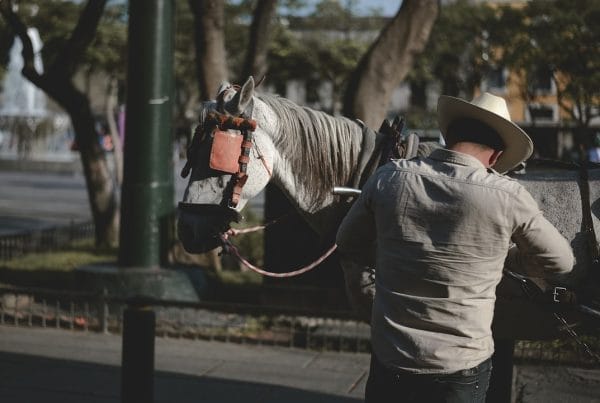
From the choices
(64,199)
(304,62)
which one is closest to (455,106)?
(64,199)

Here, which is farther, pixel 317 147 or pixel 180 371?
pixel 180 371

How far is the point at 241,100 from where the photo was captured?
3.68 meters

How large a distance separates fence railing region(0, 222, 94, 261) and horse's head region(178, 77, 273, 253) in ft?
24.9

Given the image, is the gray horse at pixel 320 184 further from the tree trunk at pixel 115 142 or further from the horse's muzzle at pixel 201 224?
the tree trunk at pixel 115 142

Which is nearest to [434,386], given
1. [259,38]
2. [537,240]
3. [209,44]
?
[537,240]

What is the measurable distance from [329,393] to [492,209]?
3.41 m

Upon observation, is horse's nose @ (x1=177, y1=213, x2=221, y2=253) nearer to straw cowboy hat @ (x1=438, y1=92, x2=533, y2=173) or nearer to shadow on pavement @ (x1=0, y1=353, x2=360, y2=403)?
straw cowboy hat @ (x1=438, y1=92, x2=533, y2=173)

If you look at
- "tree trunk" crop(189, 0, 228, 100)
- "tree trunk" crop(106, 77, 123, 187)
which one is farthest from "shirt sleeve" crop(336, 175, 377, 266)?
"tree trunk" crop(106, 77, 123, 187)

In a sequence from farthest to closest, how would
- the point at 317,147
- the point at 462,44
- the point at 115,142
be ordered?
the point at 462,44 < the point at 115,142 < the point at 317,147

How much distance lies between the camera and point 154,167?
7.43 m

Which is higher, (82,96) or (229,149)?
(82,96)

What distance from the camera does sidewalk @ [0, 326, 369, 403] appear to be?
5699mm

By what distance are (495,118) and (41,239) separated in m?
9.71

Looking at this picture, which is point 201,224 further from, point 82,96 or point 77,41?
point 82,96
